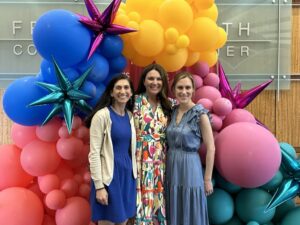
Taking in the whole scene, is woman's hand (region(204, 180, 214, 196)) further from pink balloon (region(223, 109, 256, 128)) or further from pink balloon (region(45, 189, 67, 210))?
pink balloon (region(45, 189, 67, 210))

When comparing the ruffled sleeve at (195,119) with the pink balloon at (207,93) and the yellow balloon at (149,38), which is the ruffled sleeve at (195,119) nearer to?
the pink balloon at (207,93)

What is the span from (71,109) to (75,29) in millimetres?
429

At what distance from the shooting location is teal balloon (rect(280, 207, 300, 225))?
2.07 metres

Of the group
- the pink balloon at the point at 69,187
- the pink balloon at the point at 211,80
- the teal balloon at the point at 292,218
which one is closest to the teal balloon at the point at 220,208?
the teal balloon at the point at 292,218

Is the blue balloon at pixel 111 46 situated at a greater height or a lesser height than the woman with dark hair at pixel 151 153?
greater

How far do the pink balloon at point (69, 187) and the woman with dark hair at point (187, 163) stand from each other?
56cm

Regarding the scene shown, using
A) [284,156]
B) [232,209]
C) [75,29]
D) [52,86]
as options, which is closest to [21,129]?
[52,86]

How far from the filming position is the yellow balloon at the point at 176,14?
1.95 meters

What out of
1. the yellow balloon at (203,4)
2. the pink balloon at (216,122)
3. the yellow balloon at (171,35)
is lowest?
the pink balloon at (216,122)

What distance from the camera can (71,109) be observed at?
186 cm

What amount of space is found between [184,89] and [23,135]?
1018mm

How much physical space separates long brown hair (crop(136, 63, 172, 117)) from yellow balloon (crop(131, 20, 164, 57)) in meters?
0.13

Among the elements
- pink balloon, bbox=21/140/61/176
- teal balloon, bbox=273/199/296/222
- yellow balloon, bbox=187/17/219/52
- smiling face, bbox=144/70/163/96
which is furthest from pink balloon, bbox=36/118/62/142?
teal balloon, bbox=273/199/296/222

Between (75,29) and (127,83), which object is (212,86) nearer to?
(127,83)
